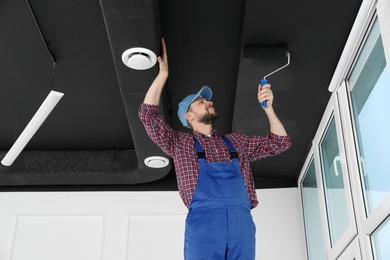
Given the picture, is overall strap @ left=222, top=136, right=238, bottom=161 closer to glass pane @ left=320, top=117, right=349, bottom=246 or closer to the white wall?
glass pane @ left=320, top=117, right=349, bottom=246

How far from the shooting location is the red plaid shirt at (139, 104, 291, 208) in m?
2.30

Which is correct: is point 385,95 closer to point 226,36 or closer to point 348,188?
point 348,188

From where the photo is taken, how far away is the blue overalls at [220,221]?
2.10 meters

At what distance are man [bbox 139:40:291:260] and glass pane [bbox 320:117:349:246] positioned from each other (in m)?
1.05

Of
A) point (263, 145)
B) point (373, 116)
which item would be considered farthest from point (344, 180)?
point (263, 145)

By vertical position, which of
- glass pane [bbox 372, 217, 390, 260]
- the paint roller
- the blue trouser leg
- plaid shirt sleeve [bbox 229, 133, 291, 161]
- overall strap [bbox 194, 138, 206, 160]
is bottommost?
the blue trouser leg

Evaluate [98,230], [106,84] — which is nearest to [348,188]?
[106,84]

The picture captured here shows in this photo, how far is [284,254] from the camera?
14.3ft

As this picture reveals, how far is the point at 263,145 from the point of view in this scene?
2.54 metres

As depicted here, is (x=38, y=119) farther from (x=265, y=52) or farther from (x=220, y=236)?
(x=220, y=236)

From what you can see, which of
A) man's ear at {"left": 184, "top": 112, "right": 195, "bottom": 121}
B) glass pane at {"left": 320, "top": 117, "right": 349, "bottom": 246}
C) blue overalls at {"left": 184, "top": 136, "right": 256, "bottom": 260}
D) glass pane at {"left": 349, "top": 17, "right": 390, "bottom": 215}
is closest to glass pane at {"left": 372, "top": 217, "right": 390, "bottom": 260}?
glass pane at {"left": 349, "top": 17, "right": 390, "bottom": 215}

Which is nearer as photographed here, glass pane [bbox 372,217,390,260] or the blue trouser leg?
the blue trouser leg

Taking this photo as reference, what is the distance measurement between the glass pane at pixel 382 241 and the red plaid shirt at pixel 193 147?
0.67m

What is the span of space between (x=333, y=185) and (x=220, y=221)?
168 centimetres
